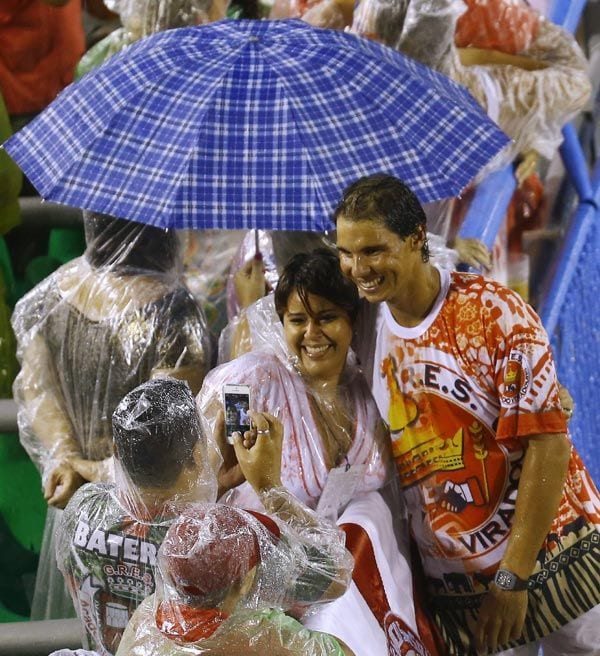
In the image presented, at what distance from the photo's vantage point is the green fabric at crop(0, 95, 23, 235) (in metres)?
4.25

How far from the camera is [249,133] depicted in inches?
118

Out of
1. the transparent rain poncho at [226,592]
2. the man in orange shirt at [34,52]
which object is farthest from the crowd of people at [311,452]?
the man in orange shirt at [34,52]

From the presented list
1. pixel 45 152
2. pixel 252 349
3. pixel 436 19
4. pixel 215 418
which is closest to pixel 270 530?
pixel 215 418

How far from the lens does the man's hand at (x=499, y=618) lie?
102 inches

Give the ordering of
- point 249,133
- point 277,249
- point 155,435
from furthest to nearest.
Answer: point 277,249, point 249,133, point 155,435

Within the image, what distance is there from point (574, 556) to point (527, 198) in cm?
242

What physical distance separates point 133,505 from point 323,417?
62 centimetres

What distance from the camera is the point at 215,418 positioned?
2.59 m

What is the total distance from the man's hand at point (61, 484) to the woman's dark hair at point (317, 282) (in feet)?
2.56

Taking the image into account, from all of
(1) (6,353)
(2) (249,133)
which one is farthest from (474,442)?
(1) (6,353)

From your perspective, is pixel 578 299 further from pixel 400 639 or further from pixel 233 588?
pixel 233 588

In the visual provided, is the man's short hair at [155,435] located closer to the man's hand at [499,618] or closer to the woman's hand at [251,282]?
the man's hand at [499,618]

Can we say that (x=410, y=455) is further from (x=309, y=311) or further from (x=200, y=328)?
(x=200, y=328)

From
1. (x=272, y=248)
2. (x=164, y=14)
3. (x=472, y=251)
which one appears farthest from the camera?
(x=472, y=251)
